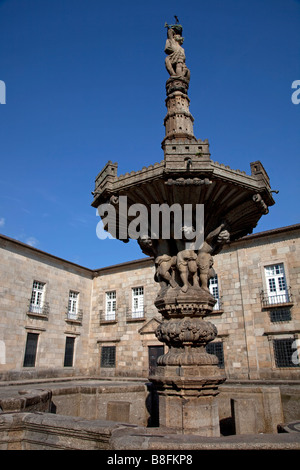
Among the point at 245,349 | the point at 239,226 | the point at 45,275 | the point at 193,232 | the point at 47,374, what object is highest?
the point at 45,275

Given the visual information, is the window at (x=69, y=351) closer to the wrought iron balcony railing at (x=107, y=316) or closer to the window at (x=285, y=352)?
the wrought iron balcony railing at (x=107, y=316)

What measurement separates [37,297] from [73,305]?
3237 mm

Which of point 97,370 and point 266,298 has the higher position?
point 266,298

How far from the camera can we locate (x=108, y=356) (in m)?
22.6

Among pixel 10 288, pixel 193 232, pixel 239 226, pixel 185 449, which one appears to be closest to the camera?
pixel 185 449

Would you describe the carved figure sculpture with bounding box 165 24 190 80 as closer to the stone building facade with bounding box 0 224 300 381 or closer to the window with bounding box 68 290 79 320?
the stone building facade with bounding box 0 224 300 381

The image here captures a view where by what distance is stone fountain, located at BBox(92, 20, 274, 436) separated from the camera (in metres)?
5.45

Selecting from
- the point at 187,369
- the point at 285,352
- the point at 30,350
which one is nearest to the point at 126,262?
the point at 30,350

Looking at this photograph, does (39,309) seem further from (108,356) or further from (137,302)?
(137,302)

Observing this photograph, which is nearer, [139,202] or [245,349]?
[139,202]

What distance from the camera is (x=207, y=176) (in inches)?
221

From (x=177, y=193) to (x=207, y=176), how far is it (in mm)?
578

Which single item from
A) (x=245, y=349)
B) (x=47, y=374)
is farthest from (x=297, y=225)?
(x=47, y=374)

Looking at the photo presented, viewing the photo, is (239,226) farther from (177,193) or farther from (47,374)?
(47,374)
